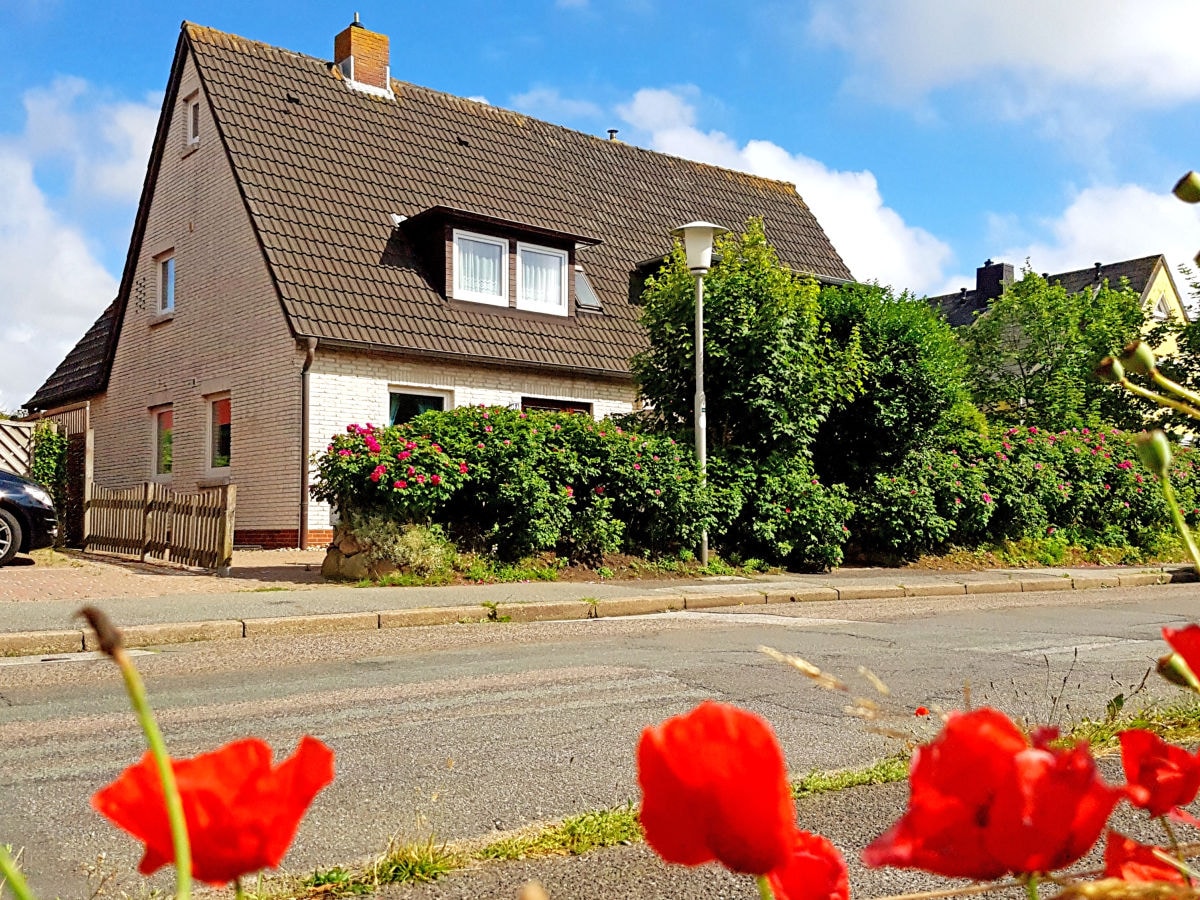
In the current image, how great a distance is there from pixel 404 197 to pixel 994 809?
913 inches

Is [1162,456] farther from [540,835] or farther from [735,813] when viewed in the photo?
[540,835]

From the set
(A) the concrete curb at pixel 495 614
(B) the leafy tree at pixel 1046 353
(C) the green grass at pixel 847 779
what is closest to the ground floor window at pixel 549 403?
(A) the concrete curb at pixel 495 614

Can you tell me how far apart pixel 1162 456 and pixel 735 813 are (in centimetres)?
44

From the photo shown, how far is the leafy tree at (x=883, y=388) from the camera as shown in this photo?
1872cm

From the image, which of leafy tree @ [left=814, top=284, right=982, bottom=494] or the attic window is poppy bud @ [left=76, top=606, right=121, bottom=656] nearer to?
leafy tree @ [left=814, top=284, right=982, bottom=494]

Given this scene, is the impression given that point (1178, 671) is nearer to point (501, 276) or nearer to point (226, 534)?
point (226, 534)

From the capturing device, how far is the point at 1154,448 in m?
0.88

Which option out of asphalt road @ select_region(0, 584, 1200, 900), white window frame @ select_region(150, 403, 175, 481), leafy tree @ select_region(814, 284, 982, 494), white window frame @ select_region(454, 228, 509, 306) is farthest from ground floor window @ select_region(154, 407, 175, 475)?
asphalt road @ select_region(0, 584, 1200, 900)

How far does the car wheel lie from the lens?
15422 mm

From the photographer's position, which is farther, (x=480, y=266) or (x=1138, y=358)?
(x=480, y=266)

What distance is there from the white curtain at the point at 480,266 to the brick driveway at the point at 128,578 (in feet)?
22.3

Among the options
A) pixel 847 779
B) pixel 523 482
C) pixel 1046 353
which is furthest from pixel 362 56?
pixel 847 779

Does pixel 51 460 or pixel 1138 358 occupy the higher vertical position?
pixel 51 460

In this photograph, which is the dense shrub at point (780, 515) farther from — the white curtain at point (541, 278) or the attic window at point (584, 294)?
the attic window at point (584, 294)
